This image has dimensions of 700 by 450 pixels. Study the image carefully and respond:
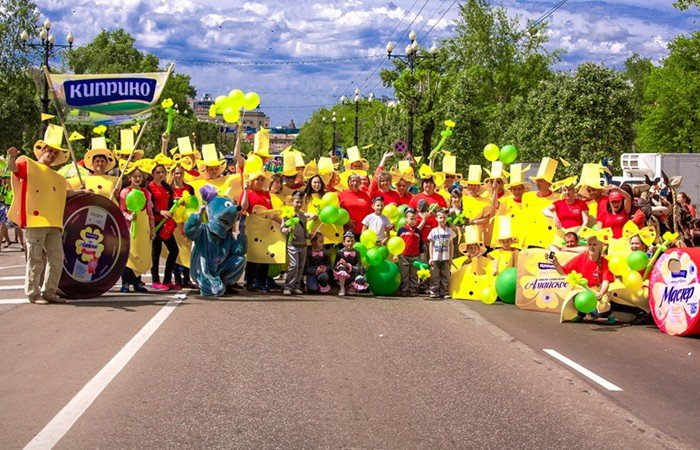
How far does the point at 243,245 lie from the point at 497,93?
5132cm

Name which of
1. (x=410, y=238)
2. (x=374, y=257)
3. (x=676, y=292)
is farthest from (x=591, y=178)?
(x=374, y=257)

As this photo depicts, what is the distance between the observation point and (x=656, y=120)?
178ft

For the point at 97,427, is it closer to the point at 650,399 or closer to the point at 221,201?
the point at 650,399

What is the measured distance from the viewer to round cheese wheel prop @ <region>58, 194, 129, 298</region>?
12617 mm

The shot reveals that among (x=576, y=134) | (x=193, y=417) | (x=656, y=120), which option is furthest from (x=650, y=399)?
(x=656, y=120)

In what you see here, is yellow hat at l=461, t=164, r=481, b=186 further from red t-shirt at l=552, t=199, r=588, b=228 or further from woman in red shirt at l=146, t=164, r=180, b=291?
woman in red shirt at l=146, t=164, r=180, b=291

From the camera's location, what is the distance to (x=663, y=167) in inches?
1126

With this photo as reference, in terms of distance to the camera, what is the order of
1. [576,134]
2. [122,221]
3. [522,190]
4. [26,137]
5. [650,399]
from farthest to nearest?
[26,137]
[576,134]
[522,190]
[122,221]
[650,399]

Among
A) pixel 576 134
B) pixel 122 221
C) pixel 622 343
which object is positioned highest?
pixel 576 134

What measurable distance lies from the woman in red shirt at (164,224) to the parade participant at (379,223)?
2.86 m

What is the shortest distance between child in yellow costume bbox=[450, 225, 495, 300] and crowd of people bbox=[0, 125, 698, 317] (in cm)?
2

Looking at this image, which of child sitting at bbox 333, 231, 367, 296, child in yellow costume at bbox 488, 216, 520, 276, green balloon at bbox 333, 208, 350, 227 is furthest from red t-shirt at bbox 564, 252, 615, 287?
green balloon at bbox 333, 208, 350, 227

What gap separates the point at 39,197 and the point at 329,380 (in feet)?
18.6

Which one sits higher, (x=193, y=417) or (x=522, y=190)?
(x=522, y=190)
